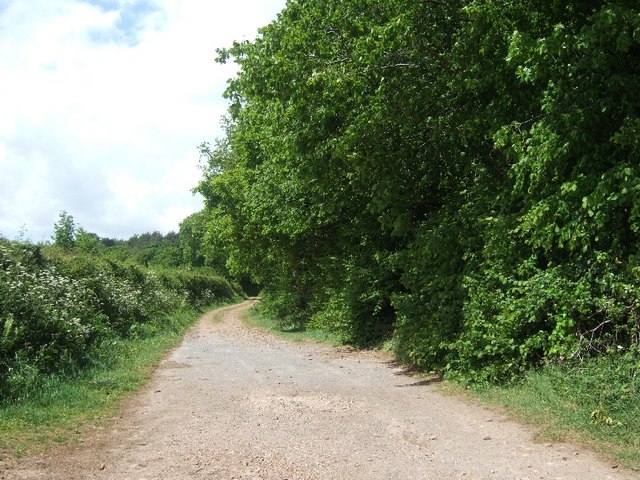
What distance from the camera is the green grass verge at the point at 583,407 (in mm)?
6824

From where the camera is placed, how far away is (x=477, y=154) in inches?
505

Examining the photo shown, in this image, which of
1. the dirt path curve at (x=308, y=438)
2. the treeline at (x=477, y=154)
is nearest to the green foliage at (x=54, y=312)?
the dirt path curve at (x=308, y=438)

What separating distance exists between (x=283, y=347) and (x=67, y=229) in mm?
25745

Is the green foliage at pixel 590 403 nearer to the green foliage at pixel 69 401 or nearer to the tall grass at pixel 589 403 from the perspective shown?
the tall grass at pixel 589 403

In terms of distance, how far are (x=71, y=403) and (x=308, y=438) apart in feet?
13.6

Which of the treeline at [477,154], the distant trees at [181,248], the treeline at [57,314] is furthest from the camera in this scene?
the distant trees at [181,248]

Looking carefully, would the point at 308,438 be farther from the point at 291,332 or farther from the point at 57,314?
the point at 291,332

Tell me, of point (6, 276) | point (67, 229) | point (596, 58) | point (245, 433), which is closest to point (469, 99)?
point (596, 58)

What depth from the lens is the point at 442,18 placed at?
38.7 feet

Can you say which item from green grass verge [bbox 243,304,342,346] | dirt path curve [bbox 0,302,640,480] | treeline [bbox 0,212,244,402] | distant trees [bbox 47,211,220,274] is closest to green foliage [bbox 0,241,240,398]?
treeline [bbox 0,212,244,402]

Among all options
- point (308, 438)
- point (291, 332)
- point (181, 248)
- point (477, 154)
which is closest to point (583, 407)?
point (308, 438)

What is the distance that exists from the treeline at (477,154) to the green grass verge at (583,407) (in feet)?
1.62

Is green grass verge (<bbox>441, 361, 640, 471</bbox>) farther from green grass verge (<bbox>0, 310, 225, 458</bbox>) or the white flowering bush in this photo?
the white flowering bush

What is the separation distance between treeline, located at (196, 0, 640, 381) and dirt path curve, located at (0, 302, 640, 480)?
1929 mm
